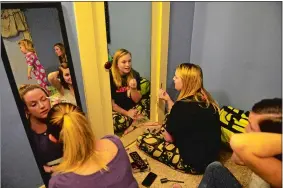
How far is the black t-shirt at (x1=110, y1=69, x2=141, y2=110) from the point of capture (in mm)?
1642

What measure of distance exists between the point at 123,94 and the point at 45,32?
72 centimetres

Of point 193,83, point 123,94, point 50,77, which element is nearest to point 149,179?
point 123,94

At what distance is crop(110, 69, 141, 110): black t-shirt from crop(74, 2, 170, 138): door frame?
6 centimetres

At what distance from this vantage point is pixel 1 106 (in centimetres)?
112

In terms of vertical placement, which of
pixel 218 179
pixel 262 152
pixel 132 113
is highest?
pixel 262 152

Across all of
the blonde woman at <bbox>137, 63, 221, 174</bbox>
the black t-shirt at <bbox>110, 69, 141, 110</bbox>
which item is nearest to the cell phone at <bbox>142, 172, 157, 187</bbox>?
the blonde woman at <bbox>137, 63, 221, 174</bbox>

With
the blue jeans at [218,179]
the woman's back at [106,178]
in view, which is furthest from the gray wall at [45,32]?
the blue jeans at [218,179]

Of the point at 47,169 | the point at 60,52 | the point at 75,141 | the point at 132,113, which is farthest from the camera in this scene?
the point at 132,113

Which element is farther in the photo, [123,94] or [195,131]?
[123,94]

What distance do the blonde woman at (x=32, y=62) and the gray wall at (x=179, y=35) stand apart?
106 centimetres

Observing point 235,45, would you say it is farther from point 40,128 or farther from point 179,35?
point 40,128

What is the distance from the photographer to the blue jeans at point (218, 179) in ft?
4.16

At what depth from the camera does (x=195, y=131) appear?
1530 millimetres

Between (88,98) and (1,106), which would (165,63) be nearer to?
(88,98)
